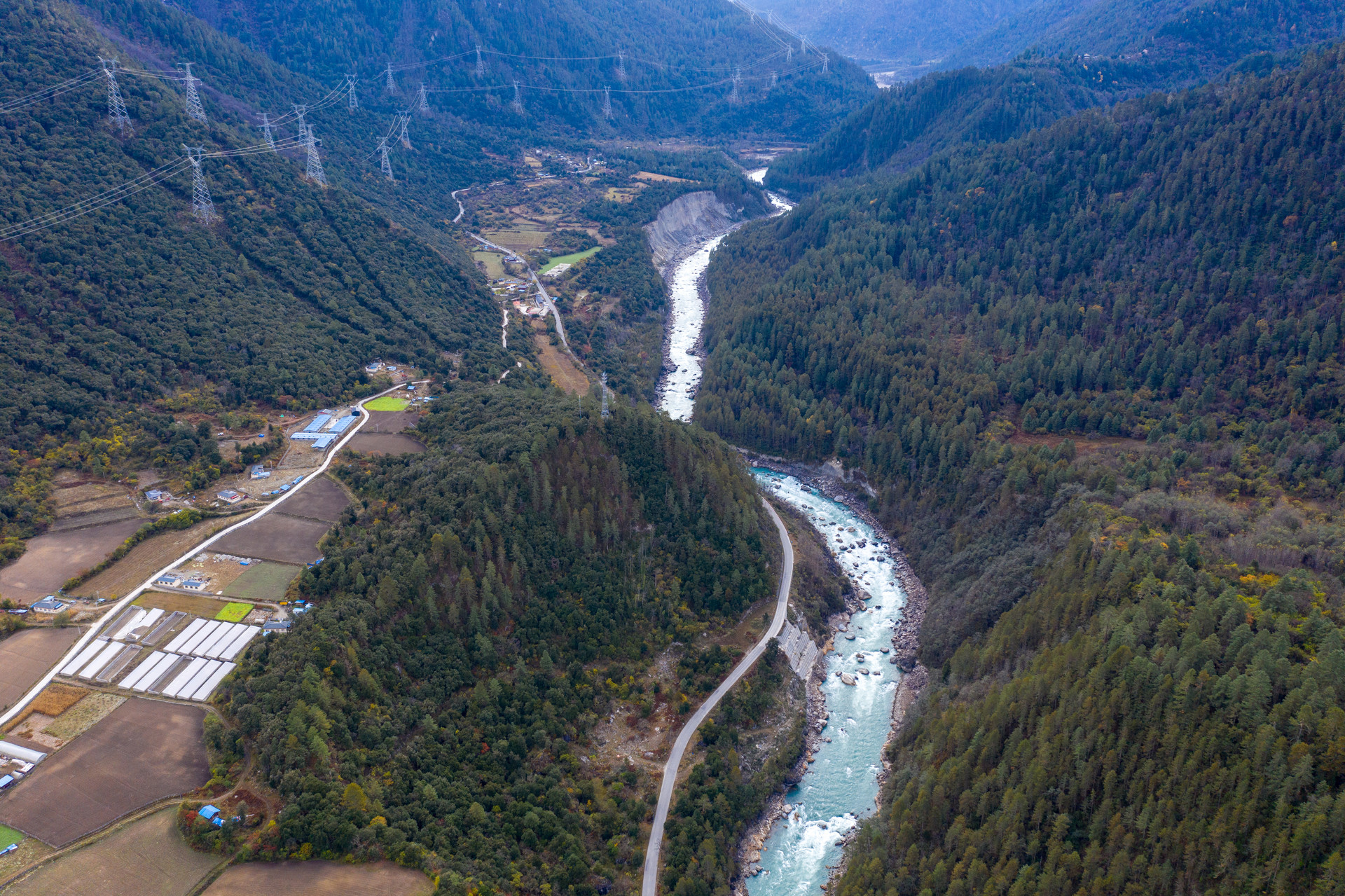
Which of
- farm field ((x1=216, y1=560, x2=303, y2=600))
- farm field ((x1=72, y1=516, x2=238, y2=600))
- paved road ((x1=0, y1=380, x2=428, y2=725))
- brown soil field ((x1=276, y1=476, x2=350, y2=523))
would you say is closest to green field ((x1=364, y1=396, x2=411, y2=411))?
paved road ((x1=0, y1=380, x2=428, y2=725))

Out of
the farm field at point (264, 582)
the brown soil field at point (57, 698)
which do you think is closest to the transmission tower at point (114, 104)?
the farm field at point (264, 582)

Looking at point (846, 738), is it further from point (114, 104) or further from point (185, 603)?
point (114, 104)

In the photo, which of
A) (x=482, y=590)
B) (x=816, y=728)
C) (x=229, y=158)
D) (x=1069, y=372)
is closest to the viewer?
(x=482, y=590)

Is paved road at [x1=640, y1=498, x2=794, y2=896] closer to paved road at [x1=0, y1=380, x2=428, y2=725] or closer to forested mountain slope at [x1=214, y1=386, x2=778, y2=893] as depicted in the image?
forested mountain slope at [x1=214, y1=386, x2=778, y2=893]

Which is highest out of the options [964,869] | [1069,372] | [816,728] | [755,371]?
[1069,372]

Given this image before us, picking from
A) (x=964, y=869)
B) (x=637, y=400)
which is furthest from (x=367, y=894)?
(x=637, y=400)

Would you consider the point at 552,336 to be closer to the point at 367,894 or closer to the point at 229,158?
the point at 229,158
